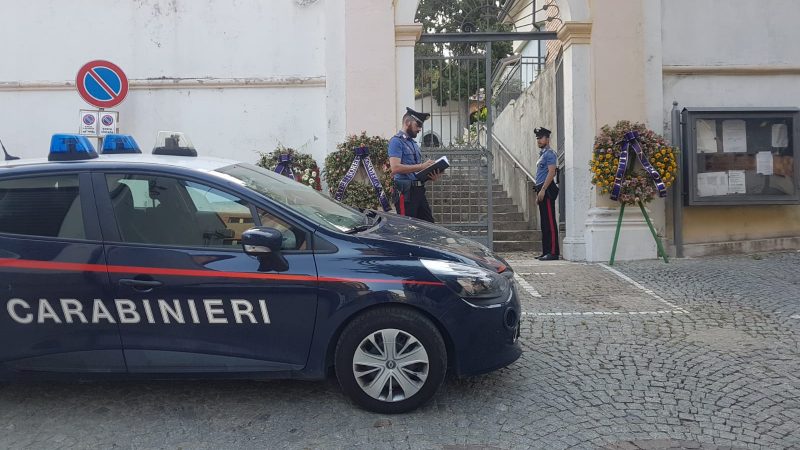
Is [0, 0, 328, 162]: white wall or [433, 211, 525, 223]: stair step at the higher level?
[0, 0, 328, 162]: white wall

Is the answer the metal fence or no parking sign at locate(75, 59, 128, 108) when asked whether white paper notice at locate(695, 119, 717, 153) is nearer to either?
the metal fence

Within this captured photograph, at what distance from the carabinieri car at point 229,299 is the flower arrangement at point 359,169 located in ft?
16.4

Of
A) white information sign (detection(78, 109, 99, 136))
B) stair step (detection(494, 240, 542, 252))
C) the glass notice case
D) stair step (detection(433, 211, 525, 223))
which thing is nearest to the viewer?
white information sign (detection(78, 109, 99, 136))

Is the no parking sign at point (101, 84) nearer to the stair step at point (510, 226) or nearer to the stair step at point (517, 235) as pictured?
the stair step at point (517, 235)

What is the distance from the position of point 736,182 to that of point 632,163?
1.46m

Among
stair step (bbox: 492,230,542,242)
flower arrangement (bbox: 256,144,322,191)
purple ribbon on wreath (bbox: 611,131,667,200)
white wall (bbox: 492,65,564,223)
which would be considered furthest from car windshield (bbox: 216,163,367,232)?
white wall (bbox: 492,65,564,223)

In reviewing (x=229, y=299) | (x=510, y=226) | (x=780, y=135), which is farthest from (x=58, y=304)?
(x=780, y=135)

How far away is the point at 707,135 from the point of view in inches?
356

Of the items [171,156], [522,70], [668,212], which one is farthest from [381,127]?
[522,70]

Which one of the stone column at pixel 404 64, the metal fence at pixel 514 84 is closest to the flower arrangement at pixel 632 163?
the stone column at pixel 404 64

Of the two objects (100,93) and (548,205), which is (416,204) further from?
(100,93)

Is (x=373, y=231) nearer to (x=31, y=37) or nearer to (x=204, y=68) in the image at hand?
(x=204, y=68)

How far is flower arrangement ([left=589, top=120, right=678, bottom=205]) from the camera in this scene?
28.5 ft

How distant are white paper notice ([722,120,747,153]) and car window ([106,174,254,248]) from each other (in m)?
7.33
